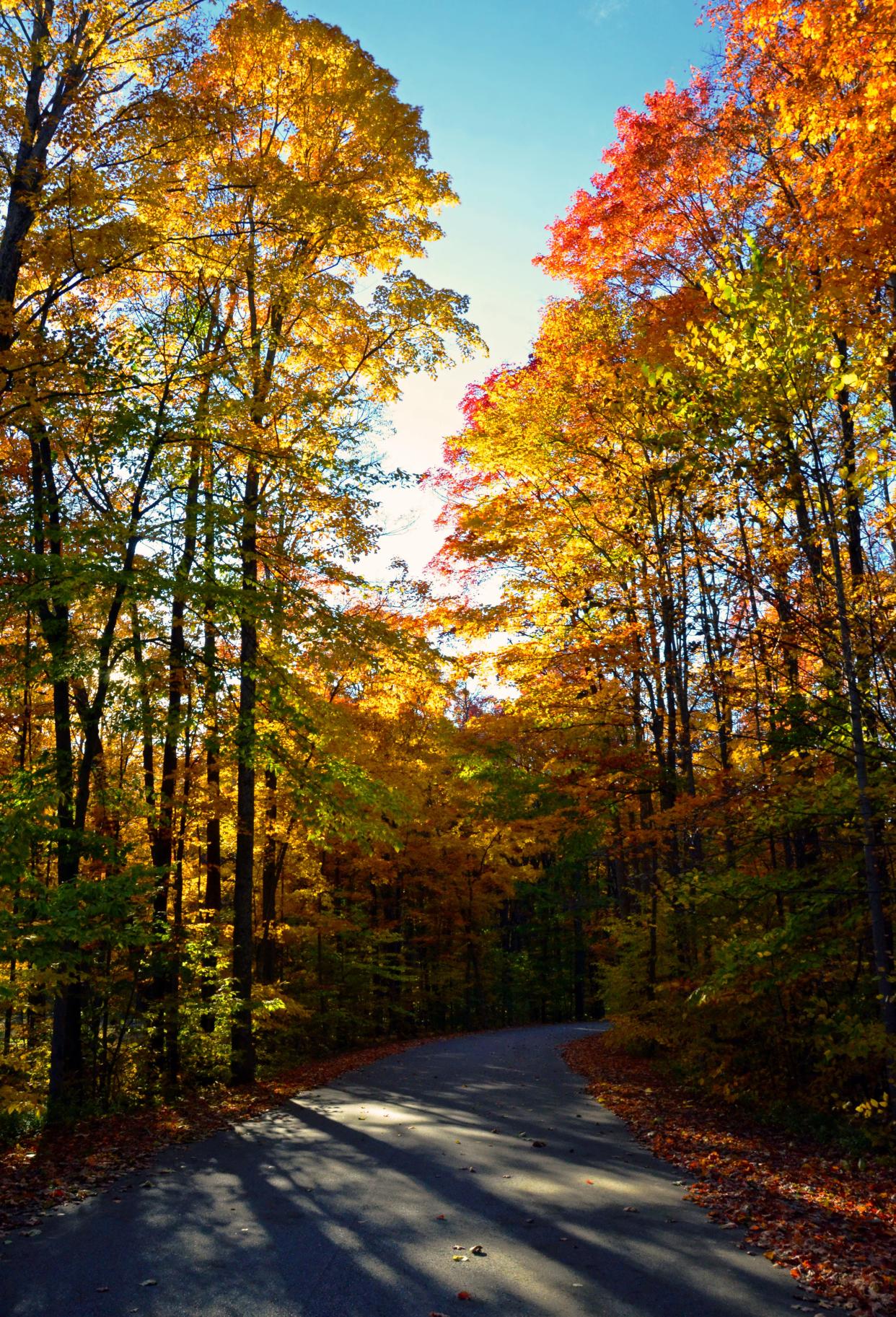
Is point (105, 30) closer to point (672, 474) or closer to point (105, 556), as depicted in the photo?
point (105, 556)

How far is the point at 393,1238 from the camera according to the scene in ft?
18.3

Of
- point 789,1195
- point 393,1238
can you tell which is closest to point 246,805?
point 393,1238

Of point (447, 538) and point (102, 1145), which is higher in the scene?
point (447, 538)

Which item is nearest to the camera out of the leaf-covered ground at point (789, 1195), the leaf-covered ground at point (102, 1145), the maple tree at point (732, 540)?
the leaf-covered ground at point (789, 1195)

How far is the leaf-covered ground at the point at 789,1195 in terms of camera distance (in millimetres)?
4820

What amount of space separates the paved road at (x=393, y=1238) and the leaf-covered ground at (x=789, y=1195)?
0.79 ft

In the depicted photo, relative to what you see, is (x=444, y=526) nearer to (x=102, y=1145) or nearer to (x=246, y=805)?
(x=246, y=805)

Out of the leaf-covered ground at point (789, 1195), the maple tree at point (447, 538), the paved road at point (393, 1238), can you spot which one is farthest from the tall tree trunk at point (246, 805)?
the leaf-covered ground at point (789, 1195)

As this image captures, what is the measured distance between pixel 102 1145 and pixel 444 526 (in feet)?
36.7

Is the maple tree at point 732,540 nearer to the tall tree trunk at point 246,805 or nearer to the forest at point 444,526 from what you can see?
the forest at point 444,526

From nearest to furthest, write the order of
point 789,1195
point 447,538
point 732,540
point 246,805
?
point 789,1195
point 732,540
point 246,805
point 447,538

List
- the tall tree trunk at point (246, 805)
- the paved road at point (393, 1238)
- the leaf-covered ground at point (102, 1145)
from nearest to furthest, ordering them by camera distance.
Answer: the paved road at point (393, 1238) < the leaf-covered ground at point (102, 1145) < the tall tree trunk at point (246, 805)

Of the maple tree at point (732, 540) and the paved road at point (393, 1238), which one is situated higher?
the maple tree at point (732, 540)

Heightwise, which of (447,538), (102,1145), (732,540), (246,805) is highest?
(447,538)
